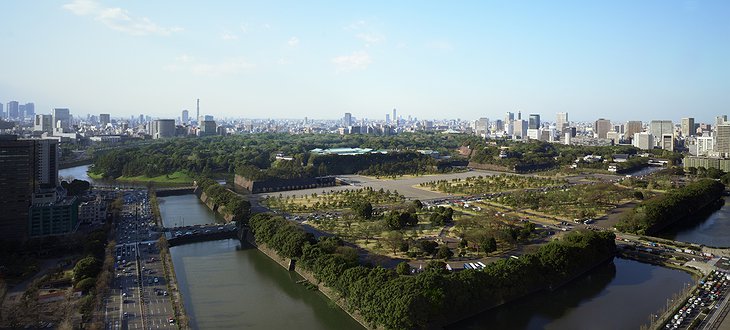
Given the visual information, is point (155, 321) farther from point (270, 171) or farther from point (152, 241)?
point (270, 171)

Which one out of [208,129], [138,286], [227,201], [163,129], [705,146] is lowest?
[138,286]

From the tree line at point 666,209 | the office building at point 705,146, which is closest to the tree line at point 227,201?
the tree line at point 666,209

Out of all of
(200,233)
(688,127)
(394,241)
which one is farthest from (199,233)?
(688,127)

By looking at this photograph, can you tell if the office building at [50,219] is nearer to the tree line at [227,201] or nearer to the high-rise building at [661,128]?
the tree line at [227,201]

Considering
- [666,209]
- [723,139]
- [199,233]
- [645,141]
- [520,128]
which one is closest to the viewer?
[199,233]

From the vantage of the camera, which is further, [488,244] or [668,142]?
[668,142]

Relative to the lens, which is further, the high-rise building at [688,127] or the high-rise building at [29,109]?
the high-rise building at [29,109]

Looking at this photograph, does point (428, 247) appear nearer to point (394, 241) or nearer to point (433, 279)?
point (394, 241)
